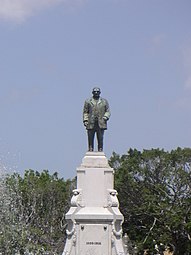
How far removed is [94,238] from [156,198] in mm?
22793

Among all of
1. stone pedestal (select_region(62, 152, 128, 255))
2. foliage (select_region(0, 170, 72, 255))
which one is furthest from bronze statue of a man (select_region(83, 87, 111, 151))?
Answer: foliage (select_region(0, 170, 72, 255))

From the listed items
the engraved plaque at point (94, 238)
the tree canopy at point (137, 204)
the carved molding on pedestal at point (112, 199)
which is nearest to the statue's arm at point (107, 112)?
the carved molding on pedestal at point (112, 199)

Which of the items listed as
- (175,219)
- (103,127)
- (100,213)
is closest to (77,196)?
(100,213)

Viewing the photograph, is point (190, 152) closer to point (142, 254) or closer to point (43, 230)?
point (142, 254)

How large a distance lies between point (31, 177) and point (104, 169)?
84.3 ft

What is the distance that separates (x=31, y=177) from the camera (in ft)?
162

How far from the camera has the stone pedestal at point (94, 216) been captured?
23344mm

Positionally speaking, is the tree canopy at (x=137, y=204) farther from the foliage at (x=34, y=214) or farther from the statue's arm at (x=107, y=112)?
the statue's arm at (x=107, y=112)

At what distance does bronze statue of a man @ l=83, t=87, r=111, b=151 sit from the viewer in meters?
24.5

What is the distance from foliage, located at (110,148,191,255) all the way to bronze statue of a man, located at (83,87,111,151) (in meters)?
20.7

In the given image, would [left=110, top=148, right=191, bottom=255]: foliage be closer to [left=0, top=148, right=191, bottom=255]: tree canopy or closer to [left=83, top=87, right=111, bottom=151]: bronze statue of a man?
[left=0, top=148, right=191, bottom=255]: tree canopy

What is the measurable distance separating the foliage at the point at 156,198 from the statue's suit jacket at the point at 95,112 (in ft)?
68.1

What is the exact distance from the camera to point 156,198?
45.8m

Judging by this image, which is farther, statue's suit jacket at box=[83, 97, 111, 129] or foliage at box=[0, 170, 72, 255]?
foliage at box=[0, 170, 72, 255]
